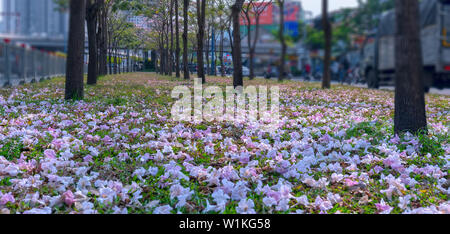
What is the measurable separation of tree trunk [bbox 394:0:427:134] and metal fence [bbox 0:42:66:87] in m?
14.1

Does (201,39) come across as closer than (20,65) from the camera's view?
No

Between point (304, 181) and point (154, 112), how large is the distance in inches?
194

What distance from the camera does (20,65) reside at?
18031 millimetres

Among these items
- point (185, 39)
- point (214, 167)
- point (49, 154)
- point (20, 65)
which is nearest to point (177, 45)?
point (185, 39)

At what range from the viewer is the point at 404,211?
3.08 metres

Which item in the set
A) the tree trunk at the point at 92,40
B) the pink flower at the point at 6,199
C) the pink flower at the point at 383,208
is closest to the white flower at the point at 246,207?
the pink flower at the point at 383,208

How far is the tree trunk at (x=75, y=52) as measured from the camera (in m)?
9.85

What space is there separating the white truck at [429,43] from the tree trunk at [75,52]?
769 cm

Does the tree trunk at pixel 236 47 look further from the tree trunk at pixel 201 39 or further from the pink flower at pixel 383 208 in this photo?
the pink flower at pixel 383 208

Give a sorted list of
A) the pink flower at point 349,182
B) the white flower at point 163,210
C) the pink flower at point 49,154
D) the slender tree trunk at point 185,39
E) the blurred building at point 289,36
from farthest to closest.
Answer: the blurred building at point 289,36 < the slender tree trunk at point 185,39 < the pink flower at point 49,154 < the pink flower at point 349,182 < the white flower at point 163,210

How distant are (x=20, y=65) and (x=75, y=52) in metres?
9.53

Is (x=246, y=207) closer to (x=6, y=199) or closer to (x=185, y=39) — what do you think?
(x=6, y=199)
